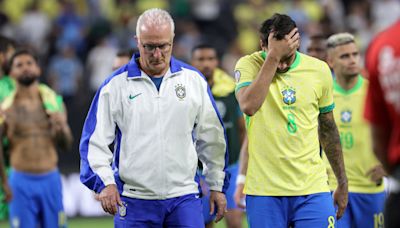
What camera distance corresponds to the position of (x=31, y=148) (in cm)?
1248

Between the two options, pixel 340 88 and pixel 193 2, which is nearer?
pixel 340 88

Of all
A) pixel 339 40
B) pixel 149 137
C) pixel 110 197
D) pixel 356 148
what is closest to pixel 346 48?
pixel 339 40

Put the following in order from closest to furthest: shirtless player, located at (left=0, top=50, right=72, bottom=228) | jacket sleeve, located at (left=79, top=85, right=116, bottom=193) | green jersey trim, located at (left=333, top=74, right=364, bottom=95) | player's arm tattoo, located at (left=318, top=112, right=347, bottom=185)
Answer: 1. jacket sleeve, located at (left=79, top=85, right=116, bottom=193)
2. player's arm tattoo, located at (left=318, top=112, right=347, bottom=185)
3. green jersey trim, located at (left=333, top=74, right=364, bottom=95)
4. shirtless player, located at (left=0, top=50, right=72, bottom=228)

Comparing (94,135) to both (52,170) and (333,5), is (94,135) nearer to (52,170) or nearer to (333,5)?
(52,170)

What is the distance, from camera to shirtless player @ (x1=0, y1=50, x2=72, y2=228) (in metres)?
12.3

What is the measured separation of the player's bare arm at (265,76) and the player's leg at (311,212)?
0.86 metres

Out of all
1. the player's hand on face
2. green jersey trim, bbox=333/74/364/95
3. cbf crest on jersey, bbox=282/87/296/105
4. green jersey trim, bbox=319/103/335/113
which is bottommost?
green jersey trim, bbox=319/103/335/113

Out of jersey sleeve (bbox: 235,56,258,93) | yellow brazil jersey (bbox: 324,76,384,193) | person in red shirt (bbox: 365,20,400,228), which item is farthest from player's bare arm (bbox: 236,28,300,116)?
yellow brazil jersey (bbox: 324,76,384,193)

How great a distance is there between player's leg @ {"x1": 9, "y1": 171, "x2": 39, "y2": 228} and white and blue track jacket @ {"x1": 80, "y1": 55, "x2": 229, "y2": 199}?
13.5ft

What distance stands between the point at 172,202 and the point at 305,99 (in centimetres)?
143

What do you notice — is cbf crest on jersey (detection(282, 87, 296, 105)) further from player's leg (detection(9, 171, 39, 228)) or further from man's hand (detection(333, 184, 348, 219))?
player's leg (detection(9, 171, 39, 228))

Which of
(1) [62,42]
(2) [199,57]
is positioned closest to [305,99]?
(2) [199,57]

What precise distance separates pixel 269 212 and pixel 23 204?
16.3 ft

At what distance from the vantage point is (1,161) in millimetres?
11898
